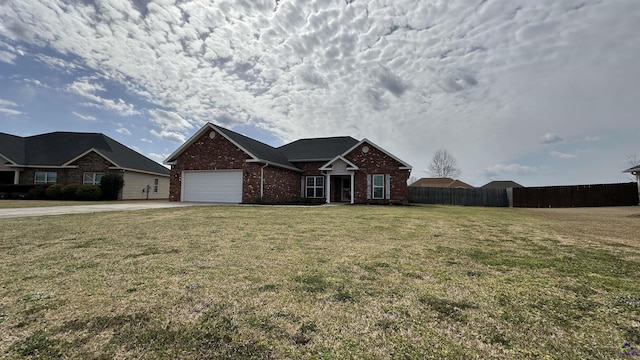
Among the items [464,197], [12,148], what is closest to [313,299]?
[464,197]

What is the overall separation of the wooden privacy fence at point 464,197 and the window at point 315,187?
1007cm

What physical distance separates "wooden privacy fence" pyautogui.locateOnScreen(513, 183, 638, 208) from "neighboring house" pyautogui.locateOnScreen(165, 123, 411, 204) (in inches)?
474

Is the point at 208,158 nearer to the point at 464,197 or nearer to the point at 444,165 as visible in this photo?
the point at 464,197

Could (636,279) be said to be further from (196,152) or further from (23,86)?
(23,86)

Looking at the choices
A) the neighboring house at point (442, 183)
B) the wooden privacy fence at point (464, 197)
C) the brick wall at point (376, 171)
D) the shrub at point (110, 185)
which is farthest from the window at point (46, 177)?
the neighboring house at point (442, 183)

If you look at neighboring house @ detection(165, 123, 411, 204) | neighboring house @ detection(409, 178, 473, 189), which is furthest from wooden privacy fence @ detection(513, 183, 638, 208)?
neighboring house @ detection(409, 178, 473, 189)

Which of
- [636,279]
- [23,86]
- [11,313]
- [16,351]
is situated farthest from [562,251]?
[23,86]

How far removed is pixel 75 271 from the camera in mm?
3816

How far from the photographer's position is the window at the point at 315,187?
74.1ft

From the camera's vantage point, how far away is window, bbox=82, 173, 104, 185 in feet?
76.4

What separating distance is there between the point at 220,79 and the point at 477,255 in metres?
18.0

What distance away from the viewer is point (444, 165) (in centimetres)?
4800

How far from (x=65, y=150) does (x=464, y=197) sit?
36883mm

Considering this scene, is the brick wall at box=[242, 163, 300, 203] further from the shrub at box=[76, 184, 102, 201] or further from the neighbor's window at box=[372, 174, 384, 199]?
the shrub at box=[76, 184, 102, 201]
